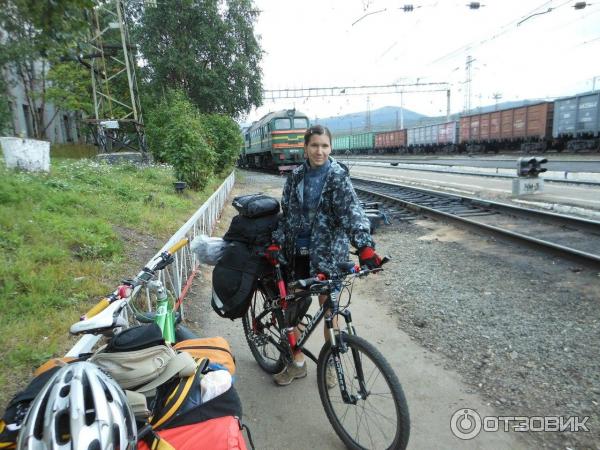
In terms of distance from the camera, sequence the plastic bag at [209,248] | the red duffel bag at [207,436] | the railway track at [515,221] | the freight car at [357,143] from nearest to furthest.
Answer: the red duffel bag at [207,436] → the plastic bag at [209,248] → the railway track at [515,221] → the freight car at [357,143]

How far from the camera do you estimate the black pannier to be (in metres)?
3.09

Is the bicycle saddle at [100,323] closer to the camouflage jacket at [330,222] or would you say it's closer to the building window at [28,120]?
the camouflage jacket at [330,222]

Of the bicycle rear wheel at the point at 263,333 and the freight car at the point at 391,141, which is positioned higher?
the freight car at the point at 391,141

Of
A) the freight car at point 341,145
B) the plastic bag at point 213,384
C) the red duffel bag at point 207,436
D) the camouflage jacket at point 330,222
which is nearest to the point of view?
the red duffel bag at point 207,436

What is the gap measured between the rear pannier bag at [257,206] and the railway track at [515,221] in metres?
4.78

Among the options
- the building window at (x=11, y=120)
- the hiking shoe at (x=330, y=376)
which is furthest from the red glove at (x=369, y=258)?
the building window at (x=11, y=120)

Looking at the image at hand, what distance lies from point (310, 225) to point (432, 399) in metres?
1.56

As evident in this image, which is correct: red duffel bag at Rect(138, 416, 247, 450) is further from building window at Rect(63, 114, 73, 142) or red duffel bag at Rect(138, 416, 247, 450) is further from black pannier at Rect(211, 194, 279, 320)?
building window at Rect(63, 114, 73, 142)

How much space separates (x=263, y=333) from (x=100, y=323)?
1.84m

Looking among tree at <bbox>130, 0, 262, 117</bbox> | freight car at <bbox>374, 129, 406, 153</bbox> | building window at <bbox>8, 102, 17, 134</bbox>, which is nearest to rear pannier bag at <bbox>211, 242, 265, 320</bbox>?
tree at <bbox>130, 0, 262, 117</bbox>

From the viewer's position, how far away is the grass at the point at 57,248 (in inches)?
124

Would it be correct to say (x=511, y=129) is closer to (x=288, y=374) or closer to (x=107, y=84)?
(x=107, y=84)

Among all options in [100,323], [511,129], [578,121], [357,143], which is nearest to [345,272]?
[100,323]

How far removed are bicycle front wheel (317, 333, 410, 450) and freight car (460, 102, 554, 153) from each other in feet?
→ 92.9
